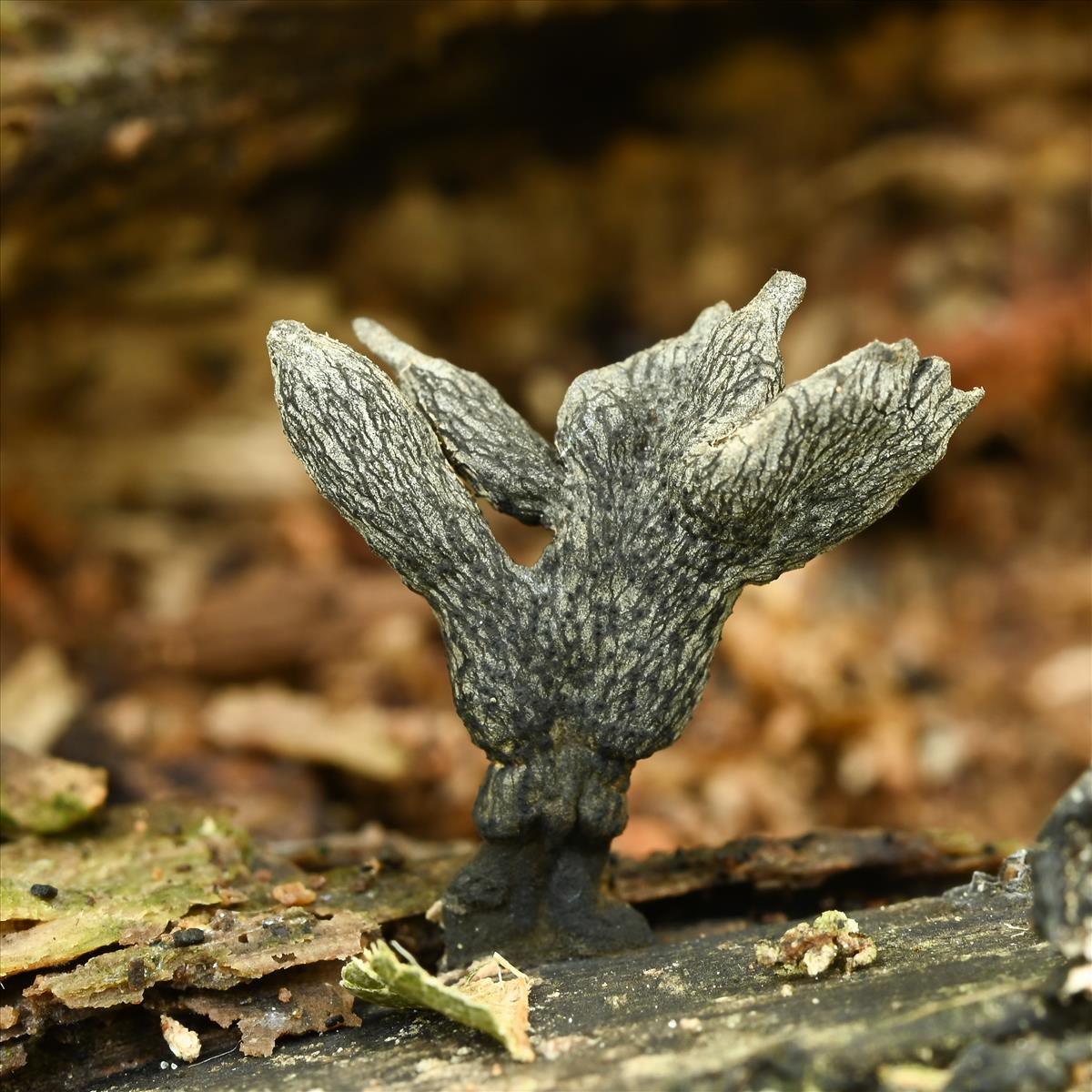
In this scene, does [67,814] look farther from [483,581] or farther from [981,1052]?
Answer: [981,1052]

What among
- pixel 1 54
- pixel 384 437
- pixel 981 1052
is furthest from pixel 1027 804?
pixel 1 54

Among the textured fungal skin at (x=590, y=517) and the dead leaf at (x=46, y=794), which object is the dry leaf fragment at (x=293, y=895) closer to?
the textured fungal skin at (x=590, y=517)

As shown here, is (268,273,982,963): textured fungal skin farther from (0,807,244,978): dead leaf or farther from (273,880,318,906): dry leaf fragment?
(0,807,244,978): dead leaf

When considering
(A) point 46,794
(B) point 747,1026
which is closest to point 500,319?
(A) point 46,794

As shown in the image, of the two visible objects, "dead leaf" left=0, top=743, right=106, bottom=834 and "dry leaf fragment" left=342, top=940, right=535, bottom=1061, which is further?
"dead leaf" left=0, top=743, right=106, bottom=834

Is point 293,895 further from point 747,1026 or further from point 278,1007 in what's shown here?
point 747,1026

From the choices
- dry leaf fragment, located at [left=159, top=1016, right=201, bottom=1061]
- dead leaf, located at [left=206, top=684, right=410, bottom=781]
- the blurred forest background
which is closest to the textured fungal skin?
dry leaf fragment, located at [left=159, top=1016, right=201, bottom=1061]
